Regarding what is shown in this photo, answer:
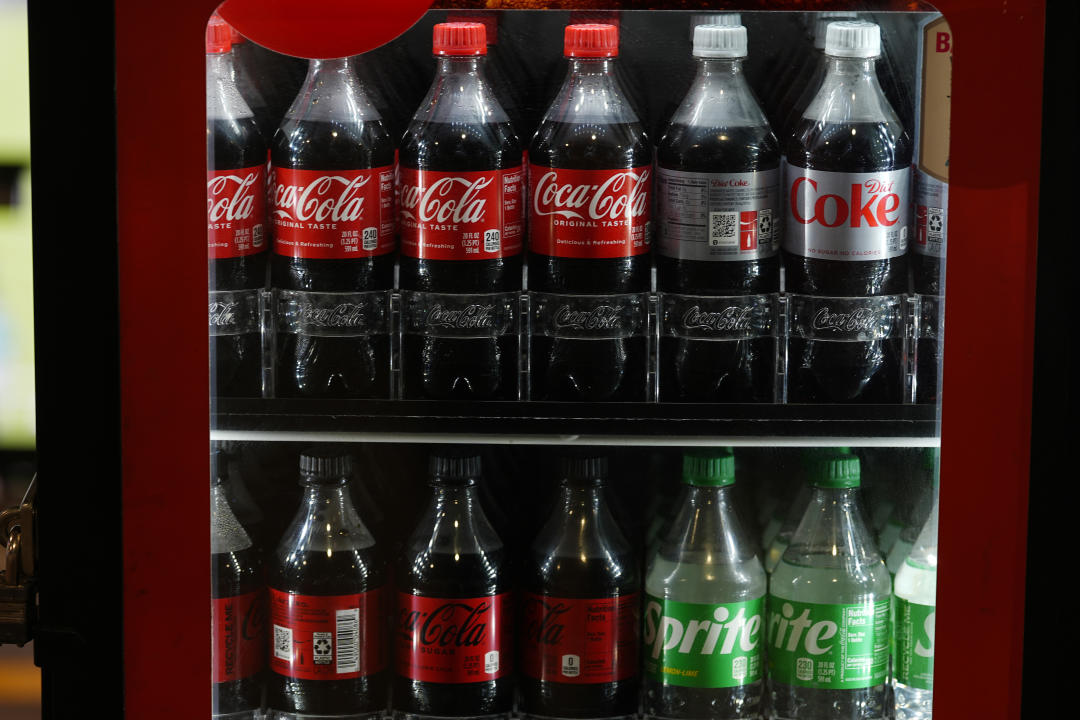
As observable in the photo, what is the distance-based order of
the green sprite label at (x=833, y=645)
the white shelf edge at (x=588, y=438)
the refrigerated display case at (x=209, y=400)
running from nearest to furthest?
the refrigerated display case at (x=209, y=400) → the white shelf edge at (x=588, y=438) → the green sprite label at (x=833, y=645)

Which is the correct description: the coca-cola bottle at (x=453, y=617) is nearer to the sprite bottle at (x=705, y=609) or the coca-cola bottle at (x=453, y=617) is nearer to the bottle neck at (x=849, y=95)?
the sprite bottle at (x=705, y=609)

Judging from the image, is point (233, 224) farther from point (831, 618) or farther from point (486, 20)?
point (831, 618)

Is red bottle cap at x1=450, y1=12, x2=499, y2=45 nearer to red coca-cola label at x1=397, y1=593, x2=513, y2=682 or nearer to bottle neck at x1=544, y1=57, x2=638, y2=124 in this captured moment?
bottle neck at x1=544, y1=57, x2=638, y2=124

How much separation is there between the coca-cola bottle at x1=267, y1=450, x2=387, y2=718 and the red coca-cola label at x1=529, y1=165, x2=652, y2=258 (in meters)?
0.40

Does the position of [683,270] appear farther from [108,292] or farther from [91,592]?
[91,592]

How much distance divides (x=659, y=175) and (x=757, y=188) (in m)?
0.12

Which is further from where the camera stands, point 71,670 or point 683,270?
point 683,270

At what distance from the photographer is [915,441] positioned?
1.41 meters

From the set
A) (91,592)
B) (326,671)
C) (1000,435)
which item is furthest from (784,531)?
(91,592)

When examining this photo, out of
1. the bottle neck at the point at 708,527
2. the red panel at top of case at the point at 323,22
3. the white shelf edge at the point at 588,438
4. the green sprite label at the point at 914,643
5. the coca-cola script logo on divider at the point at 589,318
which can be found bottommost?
the green sprite label at the point at 914,643

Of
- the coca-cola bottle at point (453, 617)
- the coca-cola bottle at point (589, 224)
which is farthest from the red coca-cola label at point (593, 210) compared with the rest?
the coca-cola bottle at point (453, 617)

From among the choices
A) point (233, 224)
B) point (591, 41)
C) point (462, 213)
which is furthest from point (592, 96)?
point (233, 224)

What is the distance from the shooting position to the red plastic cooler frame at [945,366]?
126cm

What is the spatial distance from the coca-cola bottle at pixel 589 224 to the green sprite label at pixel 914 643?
427 mm
